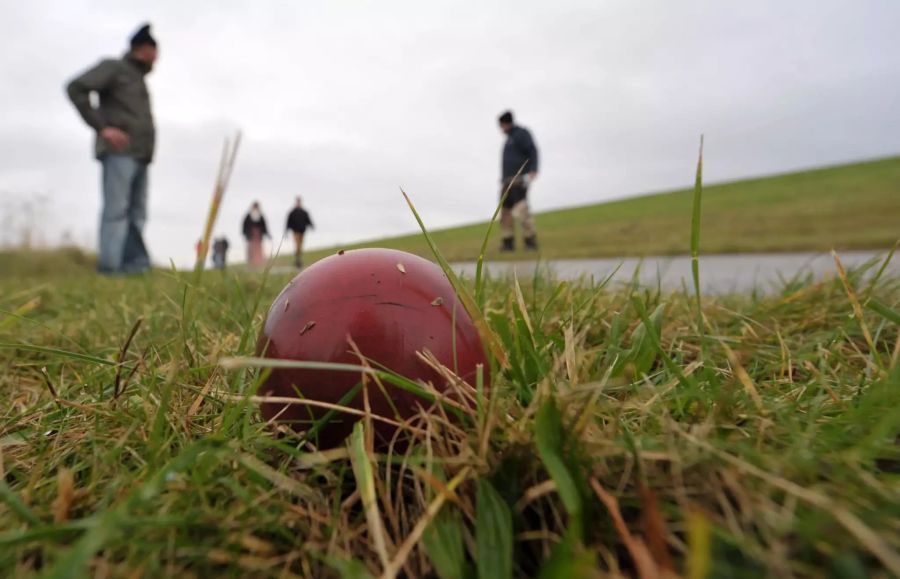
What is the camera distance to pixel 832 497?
0.70m

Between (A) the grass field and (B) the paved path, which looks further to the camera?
(B) the paved path

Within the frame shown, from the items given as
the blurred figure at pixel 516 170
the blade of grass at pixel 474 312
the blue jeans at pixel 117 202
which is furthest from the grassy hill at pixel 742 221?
the blue jeans at pixel 117 202

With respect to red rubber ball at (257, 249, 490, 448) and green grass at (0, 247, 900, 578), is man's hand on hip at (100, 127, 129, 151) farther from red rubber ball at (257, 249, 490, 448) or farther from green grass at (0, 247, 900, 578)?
red rubber ball at (257, 249, 490, 448)

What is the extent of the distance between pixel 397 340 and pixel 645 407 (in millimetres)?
471


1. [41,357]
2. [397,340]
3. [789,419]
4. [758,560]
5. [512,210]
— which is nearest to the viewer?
[758,560]

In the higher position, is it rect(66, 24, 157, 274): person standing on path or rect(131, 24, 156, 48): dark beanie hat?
rect(131, 24, 156, 48): dark beanie hat

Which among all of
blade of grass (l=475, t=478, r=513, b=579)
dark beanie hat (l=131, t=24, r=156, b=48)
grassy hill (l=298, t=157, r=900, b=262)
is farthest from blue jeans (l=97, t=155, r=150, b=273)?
blade of grass (l=475, t=478, r=513, b=579)

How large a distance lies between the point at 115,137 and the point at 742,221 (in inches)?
780

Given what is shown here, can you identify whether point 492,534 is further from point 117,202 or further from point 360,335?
point 117,202

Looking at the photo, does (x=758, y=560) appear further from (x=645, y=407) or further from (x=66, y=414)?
(x=66, y=414)

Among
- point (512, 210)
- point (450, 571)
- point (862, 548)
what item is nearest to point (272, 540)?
point (450, 571)

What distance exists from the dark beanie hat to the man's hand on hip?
102 cm

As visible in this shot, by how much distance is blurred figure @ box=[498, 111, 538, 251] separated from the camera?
409 inches

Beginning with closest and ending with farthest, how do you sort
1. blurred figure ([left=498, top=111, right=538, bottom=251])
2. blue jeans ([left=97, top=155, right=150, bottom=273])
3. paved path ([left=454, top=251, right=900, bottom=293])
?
1. paved path ([left=454, top=251, right=900, bottom=293])
2. blue jeans ([left=97, top=155, right=150, bottom=273])
3. blurred figure ([left=498, top=111, right=538, bottom=251])
